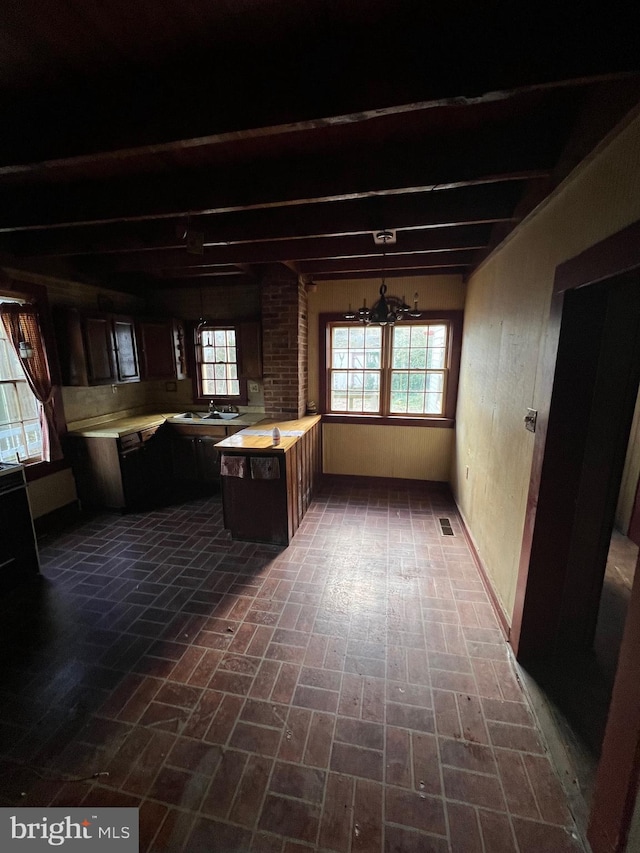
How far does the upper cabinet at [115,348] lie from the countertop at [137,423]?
54 centimetres

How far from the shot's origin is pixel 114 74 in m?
1.34

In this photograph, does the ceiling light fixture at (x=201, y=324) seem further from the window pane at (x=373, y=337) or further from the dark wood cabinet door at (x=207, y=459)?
the window pane at (x=373, y=337)

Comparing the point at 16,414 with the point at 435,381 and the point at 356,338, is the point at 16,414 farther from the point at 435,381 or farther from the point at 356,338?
the point at 435,381

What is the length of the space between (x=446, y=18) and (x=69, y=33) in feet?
4.13

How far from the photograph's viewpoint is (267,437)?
137 inches

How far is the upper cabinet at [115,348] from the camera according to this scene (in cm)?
364

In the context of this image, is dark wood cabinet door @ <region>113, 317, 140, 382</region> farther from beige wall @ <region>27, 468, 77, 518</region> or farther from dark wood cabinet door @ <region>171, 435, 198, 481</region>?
beige wall @ <region>27, 468, 77, 518</region>

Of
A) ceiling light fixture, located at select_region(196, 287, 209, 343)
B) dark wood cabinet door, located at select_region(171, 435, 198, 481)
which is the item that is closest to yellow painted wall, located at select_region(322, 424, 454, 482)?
dark wood cabinet door, located at select_region(171, 435, 198, 481)

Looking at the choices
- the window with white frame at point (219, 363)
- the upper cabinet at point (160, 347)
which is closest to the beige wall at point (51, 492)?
the upper cabinet at point (160, 347)

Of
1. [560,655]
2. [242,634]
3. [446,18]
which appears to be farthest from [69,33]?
[560,655]

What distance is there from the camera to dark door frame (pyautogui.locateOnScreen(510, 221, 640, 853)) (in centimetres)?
109

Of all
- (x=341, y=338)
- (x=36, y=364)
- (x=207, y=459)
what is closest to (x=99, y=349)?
(x=36, y=364)

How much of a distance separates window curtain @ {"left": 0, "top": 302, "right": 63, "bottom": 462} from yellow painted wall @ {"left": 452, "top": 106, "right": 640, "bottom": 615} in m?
4.25

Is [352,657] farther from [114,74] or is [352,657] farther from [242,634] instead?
[114,74]
